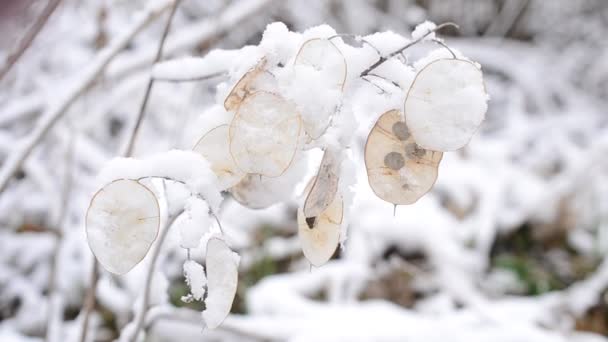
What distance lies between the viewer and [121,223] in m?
0.28

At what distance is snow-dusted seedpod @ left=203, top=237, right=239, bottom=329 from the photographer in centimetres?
28

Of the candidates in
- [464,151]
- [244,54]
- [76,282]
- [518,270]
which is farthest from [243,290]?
[244,54]

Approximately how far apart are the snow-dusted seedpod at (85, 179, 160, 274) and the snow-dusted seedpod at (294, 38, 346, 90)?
100 mm

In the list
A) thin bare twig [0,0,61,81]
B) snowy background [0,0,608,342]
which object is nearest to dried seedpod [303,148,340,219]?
thin bare twig [0,0,61,81]

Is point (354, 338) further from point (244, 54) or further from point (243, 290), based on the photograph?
point (244, 54)

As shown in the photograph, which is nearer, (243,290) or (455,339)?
(455,339)

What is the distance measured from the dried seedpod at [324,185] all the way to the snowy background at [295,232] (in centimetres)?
31

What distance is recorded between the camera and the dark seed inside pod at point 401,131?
11.8 inches

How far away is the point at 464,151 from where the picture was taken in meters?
2.05

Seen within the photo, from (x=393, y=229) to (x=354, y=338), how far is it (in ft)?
2.32

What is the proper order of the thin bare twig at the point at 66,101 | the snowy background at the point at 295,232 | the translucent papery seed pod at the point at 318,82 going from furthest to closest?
the snowy background at the point at 295,232
the thin bare twig at the point at 66,101
the translucent papery seed pod at the point at 318,82

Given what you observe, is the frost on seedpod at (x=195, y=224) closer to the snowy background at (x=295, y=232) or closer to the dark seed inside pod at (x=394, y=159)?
the dark seed inside pod at (x=394, y=159)

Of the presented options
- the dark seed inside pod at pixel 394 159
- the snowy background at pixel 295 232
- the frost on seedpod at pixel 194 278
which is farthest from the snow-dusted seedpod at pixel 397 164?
the snowy background at pixel 295 232

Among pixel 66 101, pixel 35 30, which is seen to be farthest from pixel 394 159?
pixel 66 101
